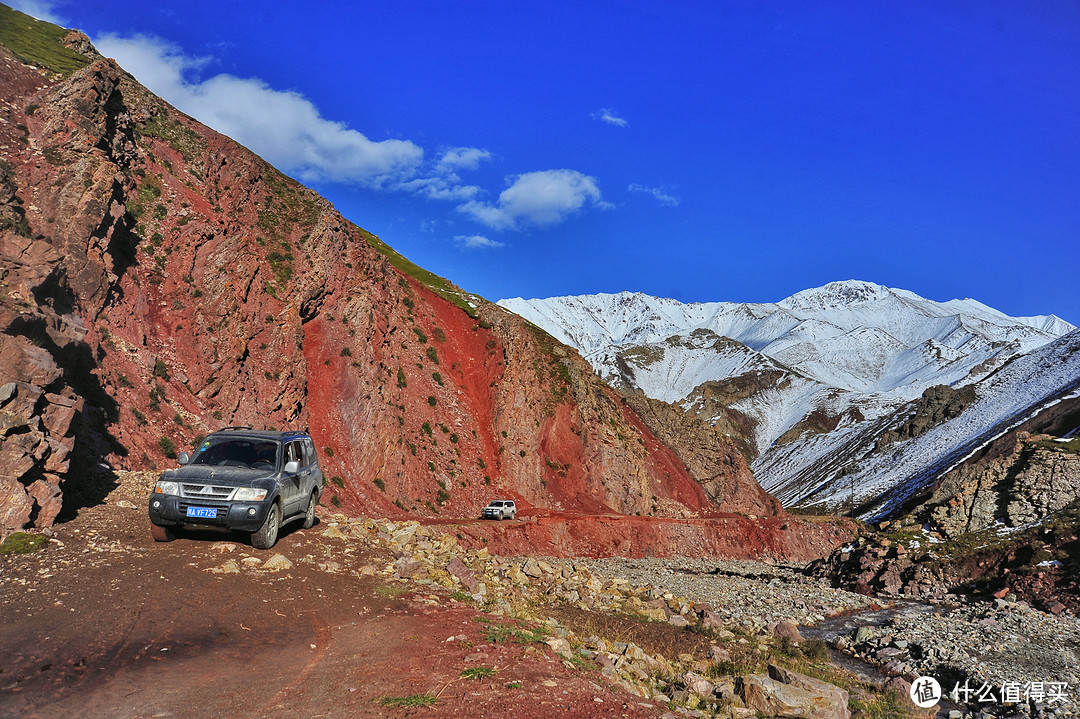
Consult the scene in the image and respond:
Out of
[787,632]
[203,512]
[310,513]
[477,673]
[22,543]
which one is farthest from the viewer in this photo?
[787,632]

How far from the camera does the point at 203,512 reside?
12789 mm

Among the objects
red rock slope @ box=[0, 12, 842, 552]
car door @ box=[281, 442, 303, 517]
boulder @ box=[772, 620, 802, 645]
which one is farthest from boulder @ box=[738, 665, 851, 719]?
red rock slope @ box=[0, 12, 842, 552]

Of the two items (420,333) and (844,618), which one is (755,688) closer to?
(844,618)

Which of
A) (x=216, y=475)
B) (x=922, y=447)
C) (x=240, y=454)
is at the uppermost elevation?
(x=922, y=447)

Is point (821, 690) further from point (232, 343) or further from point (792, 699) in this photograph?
point (232, 343)

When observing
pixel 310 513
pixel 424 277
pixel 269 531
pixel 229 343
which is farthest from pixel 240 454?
pixel 424 277

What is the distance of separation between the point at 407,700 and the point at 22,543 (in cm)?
913

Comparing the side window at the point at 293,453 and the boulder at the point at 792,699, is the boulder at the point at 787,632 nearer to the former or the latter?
the boulder at the point at 792,699

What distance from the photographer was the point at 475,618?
1157cm

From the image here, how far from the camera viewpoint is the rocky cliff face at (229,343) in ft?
65.3

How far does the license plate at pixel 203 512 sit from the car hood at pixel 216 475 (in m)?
0.52

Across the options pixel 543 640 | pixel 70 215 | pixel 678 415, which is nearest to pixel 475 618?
pixel 543 640

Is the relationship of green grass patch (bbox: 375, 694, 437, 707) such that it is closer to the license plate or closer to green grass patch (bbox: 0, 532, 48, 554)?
the license plate

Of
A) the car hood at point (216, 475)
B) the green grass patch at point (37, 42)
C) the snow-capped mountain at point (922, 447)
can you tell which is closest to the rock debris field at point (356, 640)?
the car hood at point (216, 475)
